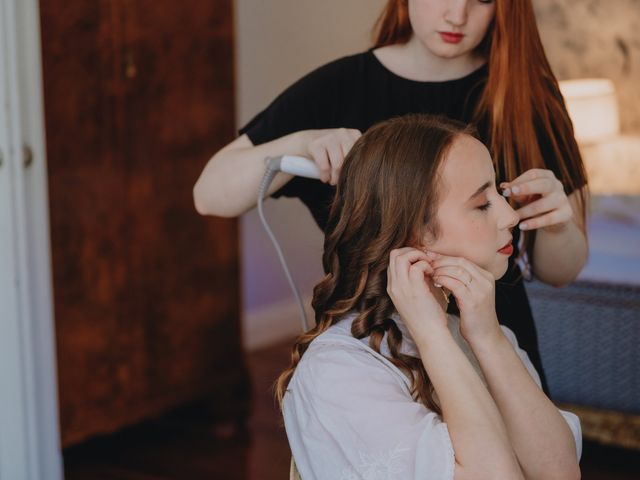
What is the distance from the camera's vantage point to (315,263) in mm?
4512

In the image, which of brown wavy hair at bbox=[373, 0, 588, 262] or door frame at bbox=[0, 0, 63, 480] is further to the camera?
door frame at bbox=[0, 0, 63, 480]

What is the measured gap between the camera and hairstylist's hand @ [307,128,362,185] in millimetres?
1271

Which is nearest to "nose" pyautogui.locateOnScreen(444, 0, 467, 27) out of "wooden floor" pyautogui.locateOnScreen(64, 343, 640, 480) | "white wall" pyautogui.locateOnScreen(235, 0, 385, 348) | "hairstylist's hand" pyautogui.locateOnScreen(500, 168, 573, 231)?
"hairstylist's hand" pyautogui.locateOnScreen(500, 168, 573, 231)

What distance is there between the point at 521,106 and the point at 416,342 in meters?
0.46

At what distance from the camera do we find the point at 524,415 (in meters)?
1.14

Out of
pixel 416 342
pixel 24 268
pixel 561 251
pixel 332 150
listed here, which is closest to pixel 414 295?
pixel 416 342

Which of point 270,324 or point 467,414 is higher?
point 467,414

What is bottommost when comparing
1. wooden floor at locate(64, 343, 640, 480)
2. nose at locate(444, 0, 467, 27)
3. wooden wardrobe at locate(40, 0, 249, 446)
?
wooden floor at locate(64, 343, 640, 480)

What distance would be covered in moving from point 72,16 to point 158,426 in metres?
1.35

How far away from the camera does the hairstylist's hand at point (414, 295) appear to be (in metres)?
1.11

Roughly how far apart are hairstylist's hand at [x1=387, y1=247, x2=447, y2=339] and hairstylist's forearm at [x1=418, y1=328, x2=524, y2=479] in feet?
0.05

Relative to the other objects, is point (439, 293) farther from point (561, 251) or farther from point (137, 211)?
point (137, 211)

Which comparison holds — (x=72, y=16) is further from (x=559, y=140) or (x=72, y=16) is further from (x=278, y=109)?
(x=559, y=140)

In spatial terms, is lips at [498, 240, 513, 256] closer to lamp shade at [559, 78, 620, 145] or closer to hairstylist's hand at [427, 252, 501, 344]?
hairstylist's hand at [427, 252, 501, 344]
